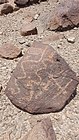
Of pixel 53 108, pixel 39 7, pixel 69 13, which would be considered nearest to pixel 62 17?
pixel 69 13

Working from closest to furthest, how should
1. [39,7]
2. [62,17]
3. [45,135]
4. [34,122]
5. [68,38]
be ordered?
1. [45,135]
2. [34,122]
3. [68,38]
4. [62,17]
5. [39,7]

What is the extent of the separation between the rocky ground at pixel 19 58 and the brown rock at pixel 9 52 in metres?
0.04

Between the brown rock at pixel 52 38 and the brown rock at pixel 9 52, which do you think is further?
the brown rock at pixel 52 38

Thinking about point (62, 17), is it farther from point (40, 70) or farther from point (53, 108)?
point (53, 108)

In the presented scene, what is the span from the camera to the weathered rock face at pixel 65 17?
9.62 feet

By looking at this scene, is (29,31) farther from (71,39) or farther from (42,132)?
(42,132)

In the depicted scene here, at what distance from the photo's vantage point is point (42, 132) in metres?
1.78

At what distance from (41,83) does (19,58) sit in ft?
1.93

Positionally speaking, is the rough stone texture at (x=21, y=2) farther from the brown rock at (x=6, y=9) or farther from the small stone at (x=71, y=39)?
the small stone at (x=71, y=39)

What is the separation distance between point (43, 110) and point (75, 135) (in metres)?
0.26

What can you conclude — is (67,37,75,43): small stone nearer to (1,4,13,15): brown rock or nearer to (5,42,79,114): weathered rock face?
(5,42,79,114): weathered rock face

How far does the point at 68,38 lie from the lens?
2750 mm

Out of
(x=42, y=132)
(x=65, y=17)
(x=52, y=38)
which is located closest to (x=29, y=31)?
(x=52, y=38)

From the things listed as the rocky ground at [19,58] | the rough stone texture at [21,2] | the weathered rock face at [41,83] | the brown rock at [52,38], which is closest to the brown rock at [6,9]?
the rocky ground at [19,58]
